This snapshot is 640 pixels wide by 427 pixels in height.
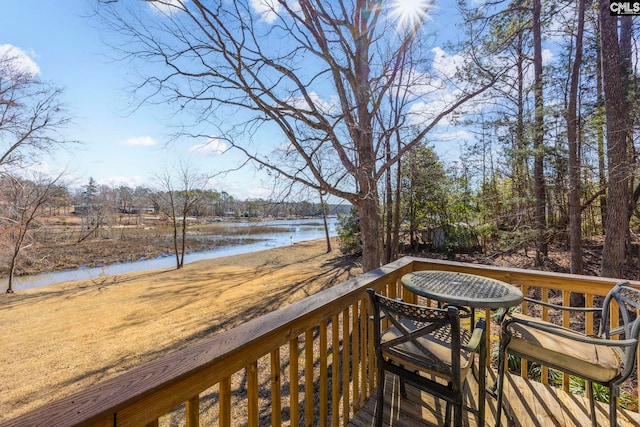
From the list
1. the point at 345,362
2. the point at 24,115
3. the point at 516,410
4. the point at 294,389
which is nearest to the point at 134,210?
the point at 24,115

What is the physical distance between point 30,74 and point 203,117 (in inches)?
319

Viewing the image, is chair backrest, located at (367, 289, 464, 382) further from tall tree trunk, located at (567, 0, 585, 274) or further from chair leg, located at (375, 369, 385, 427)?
tall tree trunk, located at (567, 0, 585, 274)

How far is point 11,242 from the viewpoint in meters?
9.41

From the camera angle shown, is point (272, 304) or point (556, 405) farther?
point (272, 304)

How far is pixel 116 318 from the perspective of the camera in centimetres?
577

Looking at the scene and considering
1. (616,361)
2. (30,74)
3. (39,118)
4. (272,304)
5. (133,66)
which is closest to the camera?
(616,361)

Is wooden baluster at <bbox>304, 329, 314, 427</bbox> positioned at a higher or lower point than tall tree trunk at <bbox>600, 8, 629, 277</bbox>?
lower

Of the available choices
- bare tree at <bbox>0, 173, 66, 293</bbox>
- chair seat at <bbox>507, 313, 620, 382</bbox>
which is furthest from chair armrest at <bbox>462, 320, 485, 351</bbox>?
bare tree at <bbox>0, 173, 66, 293</bbox>

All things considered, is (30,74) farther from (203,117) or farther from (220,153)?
(220,153)

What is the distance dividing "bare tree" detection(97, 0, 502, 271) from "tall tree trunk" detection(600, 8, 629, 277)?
1.55m

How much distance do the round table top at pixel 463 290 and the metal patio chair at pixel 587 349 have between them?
15 centimetres

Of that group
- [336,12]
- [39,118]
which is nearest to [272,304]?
[336,12]

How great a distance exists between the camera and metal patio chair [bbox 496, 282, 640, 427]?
4.19 ft

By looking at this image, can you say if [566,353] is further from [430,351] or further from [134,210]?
[134,210]
